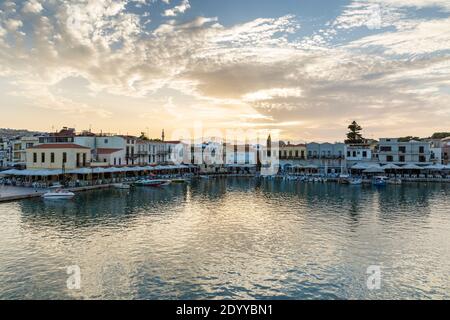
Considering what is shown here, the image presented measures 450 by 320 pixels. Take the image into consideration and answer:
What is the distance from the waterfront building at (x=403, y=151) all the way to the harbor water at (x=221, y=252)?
131 ft

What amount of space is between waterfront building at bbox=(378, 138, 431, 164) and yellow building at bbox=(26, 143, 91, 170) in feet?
188

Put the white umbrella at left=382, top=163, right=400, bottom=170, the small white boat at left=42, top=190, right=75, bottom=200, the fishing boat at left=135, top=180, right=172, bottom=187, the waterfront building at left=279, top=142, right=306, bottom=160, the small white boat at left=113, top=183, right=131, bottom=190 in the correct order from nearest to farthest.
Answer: the small white boat at left=42, top=190, right=75, bottom=200, the small white boat at left=113, top=183, right=131, bottom=190, the fishing boat at left=135, top=180, right=172, bottom=187, the white umbrella at left=382, top=163, right=400, bottom=170, the waterfront building at left=279, top=142, right=306, bottom=160

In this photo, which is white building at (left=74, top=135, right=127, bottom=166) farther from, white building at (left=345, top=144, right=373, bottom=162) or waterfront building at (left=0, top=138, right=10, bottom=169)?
white building at (left=345, top=144, right=373, bottom=162)

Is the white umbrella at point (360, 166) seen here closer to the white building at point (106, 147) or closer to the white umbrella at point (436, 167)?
the white umbrella at point (436, 167)

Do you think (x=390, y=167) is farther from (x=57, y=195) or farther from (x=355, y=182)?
(x=57, y=195)

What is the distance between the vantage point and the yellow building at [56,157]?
47.9m

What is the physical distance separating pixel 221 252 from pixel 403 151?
63317 millimetres

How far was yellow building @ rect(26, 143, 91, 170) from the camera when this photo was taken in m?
47.9

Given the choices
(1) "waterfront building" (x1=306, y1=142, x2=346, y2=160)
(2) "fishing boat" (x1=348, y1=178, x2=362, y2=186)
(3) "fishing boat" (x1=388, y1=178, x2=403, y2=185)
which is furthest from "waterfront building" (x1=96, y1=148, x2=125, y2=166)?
(3) "fishing boat" (x1=388, y1=178, x2=403, y2=185)

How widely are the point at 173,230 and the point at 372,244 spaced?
12.5m

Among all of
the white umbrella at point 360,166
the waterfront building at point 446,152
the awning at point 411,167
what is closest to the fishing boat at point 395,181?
the awning at point 411,167

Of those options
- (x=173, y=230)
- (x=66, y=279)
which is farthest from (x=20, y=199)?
(x=66, y=279)

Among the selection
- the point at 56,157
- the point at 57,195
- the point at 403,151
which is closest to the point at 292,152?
the point at 403,151
